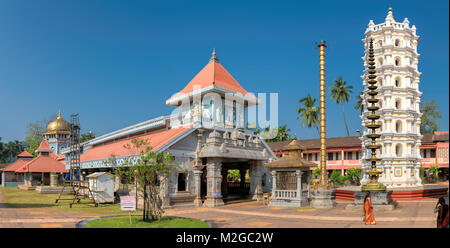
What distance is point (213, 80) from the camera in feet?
91.7

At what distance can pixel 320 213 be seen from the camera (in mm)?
19156

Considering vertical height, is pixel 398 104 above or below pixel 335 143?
above

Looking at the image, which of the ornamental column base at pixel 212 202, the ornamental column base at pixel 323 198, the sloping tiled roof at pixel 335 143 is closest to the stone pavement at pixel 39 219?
the ornamental column base at pixel 212 202

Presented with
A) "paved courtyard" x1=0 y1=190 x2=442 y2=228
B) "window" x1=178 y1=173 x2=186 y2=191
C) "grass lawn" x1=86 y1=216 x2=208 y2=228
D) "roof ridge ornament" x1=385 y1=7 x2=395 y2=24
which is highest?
"roof ridge ornament" x1=385 y1=7 x2=395 y2=24

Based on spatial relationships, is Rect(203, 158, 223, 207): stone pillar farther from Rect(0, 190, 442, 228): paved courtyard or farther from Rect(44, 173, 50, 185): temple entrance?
Rect(44, 173, 50, 185): temple entrance

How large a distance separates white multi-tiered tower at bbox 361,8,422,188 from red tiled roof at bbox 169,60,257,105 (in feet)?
42.4

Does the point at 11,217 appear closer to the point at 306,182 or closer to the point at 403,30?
the point at 306,182

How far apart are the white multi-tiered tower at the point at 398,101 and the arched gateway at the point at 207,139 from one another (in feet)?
37.3

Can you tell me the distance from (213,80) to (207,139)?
5.24m

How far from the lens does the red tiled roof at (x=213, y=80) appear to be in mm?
28047

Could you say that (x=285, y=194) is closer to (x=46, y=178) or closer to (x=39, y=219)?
(x=39, y=219)

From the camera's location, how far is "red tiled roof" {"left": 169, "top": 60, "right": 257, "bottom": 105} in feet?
92.0

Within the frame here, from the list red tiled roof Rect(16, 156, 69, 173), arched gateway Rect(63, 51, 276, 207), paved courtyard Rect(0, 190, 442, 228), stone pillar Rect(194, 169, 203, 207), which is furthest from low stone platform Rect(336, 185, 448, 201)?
red tiled roof Rect(16, 156, 69, 173)

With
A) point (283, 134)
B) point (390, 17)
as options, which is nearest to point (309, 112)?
point (283, 134)
